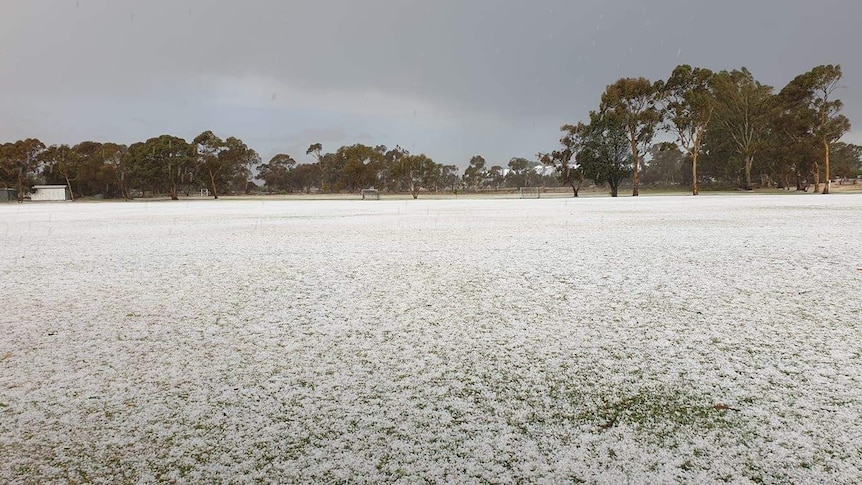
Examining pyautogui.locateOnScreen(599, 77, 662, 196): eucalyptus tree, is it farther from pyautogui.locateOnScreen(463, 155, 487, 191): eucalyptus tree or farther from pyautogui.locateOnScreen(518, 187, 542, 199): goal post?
pyautogui.locateOnScreen(463, 155, 487, 191): eucalyptus tree

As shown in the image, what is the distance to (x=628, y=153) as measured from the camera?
50625 millimetres

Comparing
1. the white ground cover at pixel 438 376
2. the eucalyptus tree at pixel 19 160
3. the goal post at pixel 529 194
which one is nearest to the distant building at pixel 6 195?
the eucalyptus tree at pixel 19 160

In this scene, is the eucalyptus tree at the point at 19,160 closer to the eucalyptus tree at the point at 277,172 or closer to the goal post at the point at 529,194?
the eucalyptus tree at the point at 277,172

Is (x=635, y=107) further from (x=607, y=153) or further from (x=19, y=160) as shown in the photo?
(x=19, y=160)

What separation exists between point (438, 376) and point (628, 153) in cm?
5351

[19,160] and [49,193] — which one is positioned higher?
[19,160]

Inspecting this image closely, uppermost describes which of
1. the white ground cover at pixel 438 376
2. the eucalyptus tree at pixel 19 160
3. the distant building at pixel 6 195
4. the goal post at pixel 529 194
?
the eucalyptus tree at pixel 19 160

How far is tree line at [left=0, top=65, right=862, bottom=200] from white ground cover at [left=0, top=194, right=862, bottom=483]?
4371cm

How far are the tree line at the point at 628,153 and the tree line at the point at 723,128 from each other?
106mm

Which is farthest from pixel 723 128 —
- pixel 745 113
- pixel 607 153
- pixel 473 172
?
pixel 473 172

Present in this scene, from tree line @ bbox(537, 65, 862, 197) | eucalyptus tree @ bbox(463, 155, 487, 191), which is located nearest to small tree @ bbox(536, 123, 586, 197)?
tree line @ bbox(537, 65, 862, 197)

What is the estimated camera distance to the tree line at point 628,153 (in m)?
42.0

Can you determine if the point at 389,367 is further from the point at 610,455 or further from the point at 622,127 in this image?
the point at 622,127

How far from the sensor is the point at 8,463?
180cm
